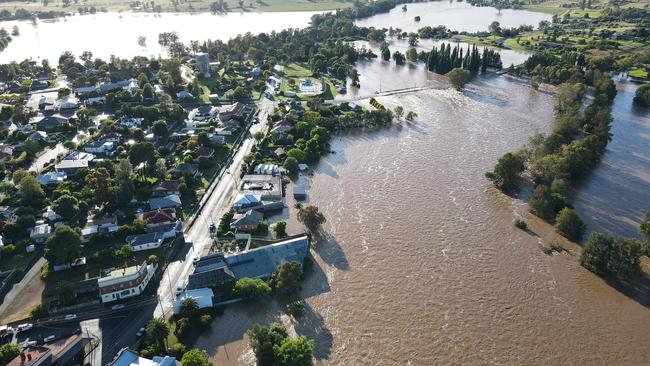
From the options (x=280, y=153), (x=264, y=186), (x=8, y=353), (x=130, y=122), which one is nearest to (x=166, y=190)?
(x=264, y=186)

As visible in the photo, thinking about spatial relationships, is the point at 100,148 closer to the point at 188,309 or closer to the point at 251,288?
the point at 188,309

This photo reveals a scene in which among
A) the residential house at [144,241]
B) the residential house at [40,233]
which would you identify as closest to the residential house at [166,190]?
the residential house at [144,241]

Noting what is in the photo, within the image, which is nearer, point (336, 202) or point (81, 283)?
point (81, 283)

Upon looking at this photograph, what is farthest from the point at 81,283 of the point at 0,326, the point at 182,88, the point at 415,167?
the point at 182,88

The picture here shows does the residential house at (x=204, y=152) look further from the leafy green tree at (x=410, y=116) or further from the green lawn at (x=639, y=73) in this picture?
the green lawn at (x=639, y=73)

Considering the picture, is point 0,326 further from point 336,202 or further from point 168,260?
point 336,202

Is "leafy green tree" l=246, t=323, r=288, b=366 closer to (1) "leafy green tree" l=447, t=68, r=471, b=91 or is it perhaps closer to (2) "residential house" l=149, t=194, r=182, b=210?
(2) "residential house" l=149, t=194, r=182, b=210

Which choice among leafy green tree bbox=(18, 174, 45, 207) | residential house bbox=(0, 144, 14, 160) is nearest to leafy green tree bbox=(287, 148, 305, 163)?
leafy green tree bbox=(18, 174, 45, 207)
